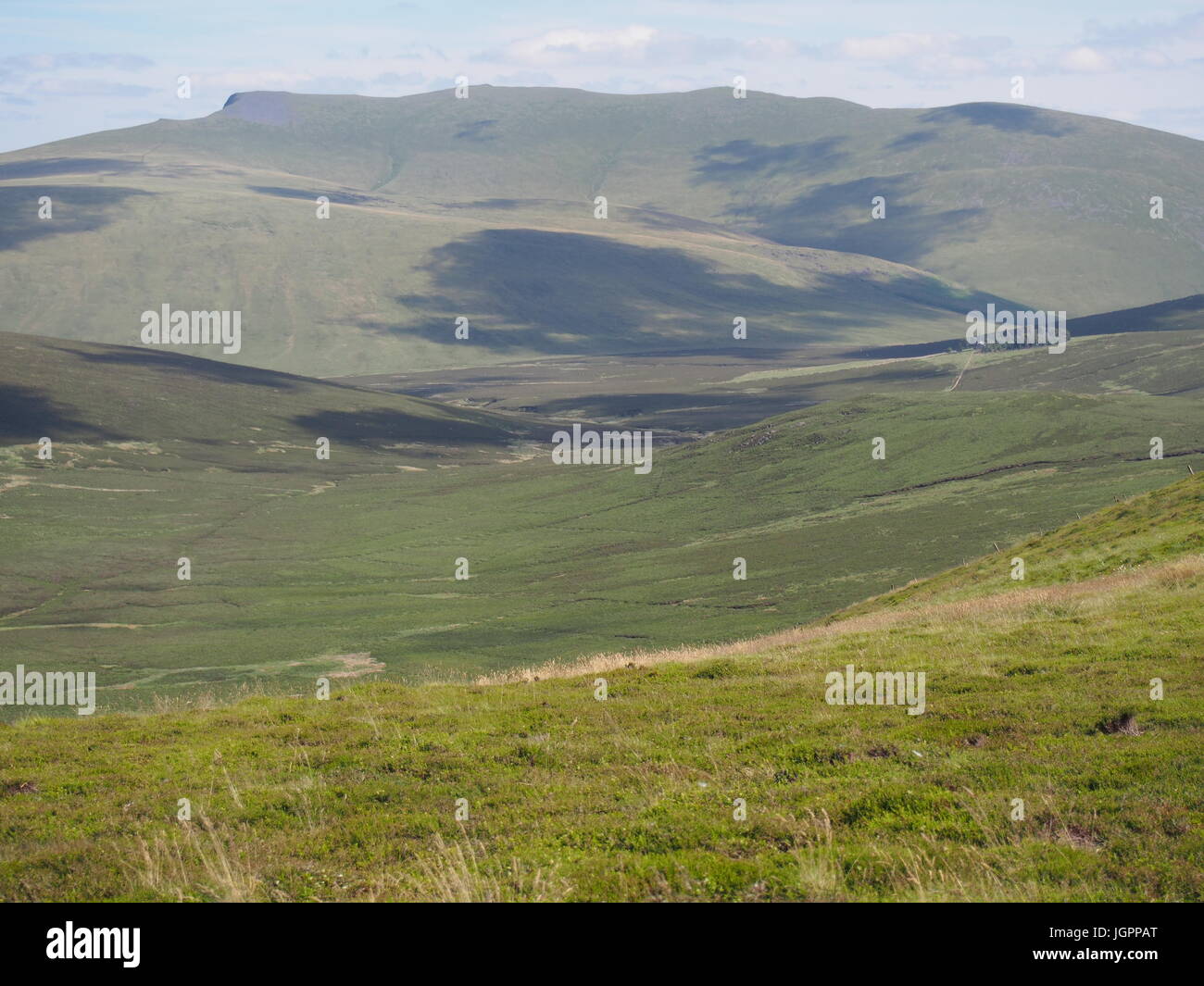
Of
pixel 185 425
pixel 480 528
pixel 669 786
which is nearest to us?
pixel 669 786

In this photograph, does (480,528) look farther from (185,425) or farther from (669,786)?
(669,786)

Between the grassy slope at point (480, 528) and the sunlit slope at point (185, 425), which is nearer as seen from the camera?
the grassy slope at point (480, 528)

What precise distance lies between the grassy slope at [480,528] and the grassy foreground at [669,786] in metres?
34.7

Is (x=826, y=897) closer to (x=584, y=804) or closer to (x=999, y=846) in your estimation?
(x=999, y=846)

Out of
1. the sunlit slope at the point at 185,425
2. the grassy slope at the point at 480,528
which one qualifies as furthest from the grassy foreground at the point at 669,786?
the sunlit slope at the point at 185,425

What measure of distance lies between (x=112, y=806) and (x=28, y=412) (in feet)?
558

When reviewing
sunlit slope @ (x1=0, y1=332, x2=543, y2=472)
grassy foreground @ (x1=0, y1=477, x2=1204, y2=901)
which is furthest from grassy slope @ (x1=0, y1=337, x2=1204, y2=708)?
grassy foreground @ (x1=0, y1=477, x2=1204, y2=901)

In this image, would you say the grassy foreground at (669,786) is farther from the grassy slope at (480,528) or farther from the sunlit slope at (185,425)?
the sunlit slope at (185,425)

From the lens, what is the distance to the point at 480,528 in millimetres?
Answer: 121125

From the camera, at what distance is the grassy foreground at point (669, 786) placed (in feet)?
40.1

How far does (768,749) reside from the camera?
56.6 ft

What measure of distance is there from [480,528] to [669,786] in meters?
106

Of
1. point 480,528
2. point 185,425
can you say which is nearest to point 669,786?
point 480,528
